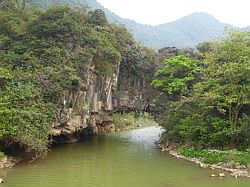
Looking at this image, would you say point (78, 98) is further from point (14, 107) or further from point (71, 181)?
point (71, 181)

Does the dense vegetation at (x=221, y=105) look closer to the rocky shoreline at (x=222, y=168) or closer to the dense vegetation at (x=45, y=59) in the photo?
the rocky shoreline at (x=222, y=168)

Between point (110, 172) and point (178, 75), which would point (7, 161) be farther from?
point (178, 75)

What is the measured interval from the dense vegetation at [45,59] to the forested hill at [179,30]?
64.4 metres

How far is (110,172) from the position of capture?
19.5m

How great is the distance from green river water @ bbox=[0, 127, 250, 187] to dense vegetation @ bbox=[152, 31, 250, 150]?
250 cm

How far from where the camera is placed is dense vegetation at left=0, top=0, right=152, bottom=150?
21188 millimetres

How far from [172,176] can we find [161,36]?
4039 inches

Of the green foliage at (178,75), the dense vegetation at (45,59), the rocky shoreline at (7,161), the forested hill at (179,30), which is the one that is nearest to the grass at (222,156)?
the green foliage at (178,75)

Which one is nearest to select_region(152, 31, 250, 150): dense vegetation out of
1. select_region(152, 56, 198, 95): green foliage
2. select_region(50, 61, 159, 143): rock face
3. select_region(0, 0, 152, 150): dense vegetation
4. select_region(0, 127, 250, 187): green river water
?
select_region(152, 56, 198, 95): green foliage

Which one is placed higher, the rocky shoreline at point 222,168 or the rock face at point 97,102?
the rock face at point 97,102

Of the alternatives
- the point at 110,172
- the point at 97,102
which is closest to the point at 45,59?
the point at 97,102

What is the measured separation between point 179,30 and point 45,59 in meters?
108

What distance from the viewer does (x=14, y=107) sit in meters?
21.3

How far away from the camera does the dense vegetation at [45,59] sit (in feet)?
69.5
